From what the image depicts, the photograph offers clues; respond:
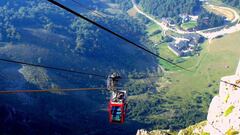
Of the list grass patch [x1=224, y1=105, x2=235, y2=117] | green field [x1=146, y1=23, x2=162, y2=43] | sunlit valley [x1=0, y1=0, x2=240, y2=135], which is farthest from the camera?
green field [x1=146, y1=23, x2=162, y2=43]

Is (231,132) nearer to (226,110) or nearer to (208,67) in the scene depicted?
(226,110)

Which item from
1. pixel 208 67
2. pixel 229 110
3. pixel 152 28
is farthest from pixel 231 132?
pixel 152 28

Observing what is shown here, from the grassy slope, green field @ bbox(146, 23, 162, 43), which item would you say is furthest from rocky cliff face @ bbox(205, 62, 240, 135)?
green field @ bbox(146, 23, 162, 43)

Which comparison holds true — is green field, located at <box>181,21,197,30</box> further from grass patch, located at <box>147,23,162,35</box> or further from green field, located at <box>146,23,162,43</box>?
grass patch, located at <box>147,23,162,35</box>

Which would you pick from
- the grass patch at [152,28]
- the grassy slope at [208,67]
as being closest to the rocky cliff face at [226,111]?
the grassy slope at [208,67]

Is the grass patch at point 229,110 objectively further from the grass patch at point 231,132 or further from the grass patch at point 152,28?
the grass patch at point 152,28

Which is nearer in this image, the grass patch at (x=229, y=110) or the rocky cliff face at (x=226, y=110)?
the rocky cliff face at (x=226, y=110)

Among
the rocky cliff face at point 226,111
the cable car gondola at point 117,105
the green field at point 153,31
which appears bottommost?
the rocky cliff face at point 226,111

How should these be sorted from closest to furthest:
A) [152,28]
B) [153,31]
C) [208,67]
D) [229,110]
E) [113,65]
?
1. [229,110]
2. [208,67]
3. [113,65]
4. [153,31]
5. [152,28]

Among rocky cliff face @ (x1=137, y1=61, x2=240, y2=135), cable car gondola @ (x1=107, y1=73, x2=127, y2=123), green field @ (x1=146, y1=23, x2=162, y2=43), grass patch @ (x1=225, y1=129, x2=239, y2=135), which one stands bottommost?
grass patch @ (x1=225, y1=129, x2=239, y2=135)

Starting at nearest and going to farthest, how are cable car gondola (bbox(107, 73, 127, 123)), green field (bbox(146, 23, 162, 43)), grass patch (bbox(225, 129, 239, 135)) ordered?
cable car gondola (bbox(107, 73, 127, 123)) → grass patch (bbox(225, 129, 239, 135)) → green field (bbox(146, 23, 162, 43))

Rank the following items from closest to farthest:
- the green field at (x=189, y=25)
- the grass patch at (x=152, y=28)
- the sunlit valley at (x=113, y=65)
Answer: the sunlit valley at (x=113, y=65) < the green field at (x=189, y=25) < the grass patch at (x=152, y=28)

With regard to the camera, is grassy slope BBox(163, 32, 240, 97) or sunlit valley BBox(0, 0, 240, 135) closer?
sunlit valley BBox(0, 0, 240, 135)
